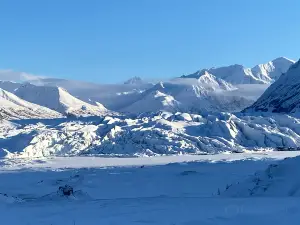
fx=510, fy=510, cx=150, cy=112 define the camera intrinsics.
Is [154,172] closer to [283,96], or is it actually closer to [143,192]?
[143,192]

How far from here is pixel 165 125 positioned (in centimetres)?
9388

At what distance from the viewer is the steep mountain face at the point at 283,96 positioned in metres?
158

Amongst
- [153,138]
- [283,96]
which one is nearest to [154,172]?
[153,138]

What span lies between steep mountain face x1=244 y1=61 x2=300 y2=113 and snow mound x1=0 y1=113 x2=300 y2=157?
57.8m

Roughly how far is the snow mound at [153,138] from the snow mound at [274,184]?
5522cm

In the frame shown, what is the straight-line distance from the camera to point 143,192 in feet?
143

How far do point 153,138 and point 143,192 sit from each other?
141 feet

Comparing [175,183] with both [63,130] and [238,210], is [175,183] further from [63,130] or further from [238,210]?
[63,130]

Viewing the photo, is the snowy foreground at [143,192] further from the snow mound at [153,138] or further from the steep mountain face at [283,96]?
the steep mountain face at [283,96]

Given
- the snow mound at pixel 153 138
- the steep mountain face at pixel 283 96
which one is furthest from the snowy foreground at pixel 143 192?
Answer: the steep mountain face at pixel 283 96

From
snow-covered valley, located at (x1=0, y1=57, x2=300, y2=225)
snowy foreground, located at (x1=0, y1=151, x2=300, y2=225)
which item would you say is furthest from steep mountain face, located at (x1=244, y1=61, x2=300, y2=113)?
snowy foreground, located at (x1=0, y1=151, x2=300, y2=225)

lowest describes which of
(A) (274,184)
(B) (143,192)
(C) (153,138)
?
(B) (143,192)

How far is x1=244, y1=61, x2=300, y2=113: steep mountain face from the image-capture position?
15788 cm

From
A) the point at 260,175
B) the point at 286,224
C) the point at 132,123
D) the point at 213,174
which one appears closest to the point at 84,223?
the point at 286,224
